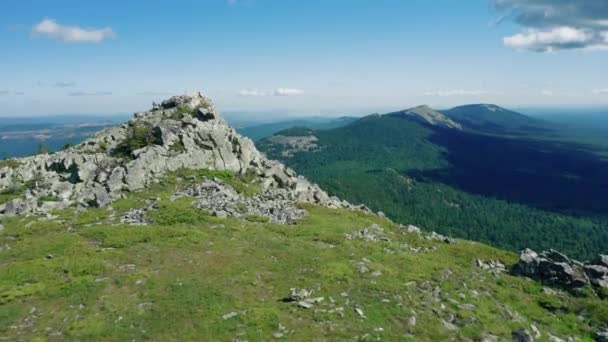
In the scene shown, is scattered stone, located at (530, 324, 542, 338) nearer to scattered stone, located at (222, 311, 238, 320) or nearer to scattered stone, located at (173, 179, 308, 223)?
scattered stone, located at (222, 311, 238, 320)

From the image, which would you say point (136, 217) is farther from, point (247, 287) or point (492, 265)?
point (492, 265)

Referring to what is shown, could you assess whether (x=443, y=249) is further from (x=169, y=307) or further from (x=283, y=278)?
(x=169, y=307)

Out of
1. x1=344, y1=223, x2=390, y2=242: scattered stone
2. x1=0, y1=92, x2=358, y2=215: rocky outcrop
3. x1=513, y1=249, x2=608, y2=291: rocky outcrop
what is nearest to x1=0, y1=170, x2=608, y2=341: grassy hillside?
x1=344, y1=223, x2=390, y2=242: scattered stone

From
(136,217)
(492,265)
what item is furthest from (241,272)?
(492,265)

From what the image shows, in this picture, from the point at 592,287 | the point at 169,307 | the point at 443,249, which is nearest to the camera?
the point at 169,307

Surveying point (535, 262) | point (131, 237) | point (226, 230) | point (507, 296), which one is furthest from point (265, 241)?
point (535, 262)

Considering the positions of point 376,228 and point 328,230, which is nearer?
point 328,230

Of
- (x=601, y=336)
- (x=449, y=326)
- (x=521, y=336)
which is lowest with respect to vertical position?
(x=601, y=336)
